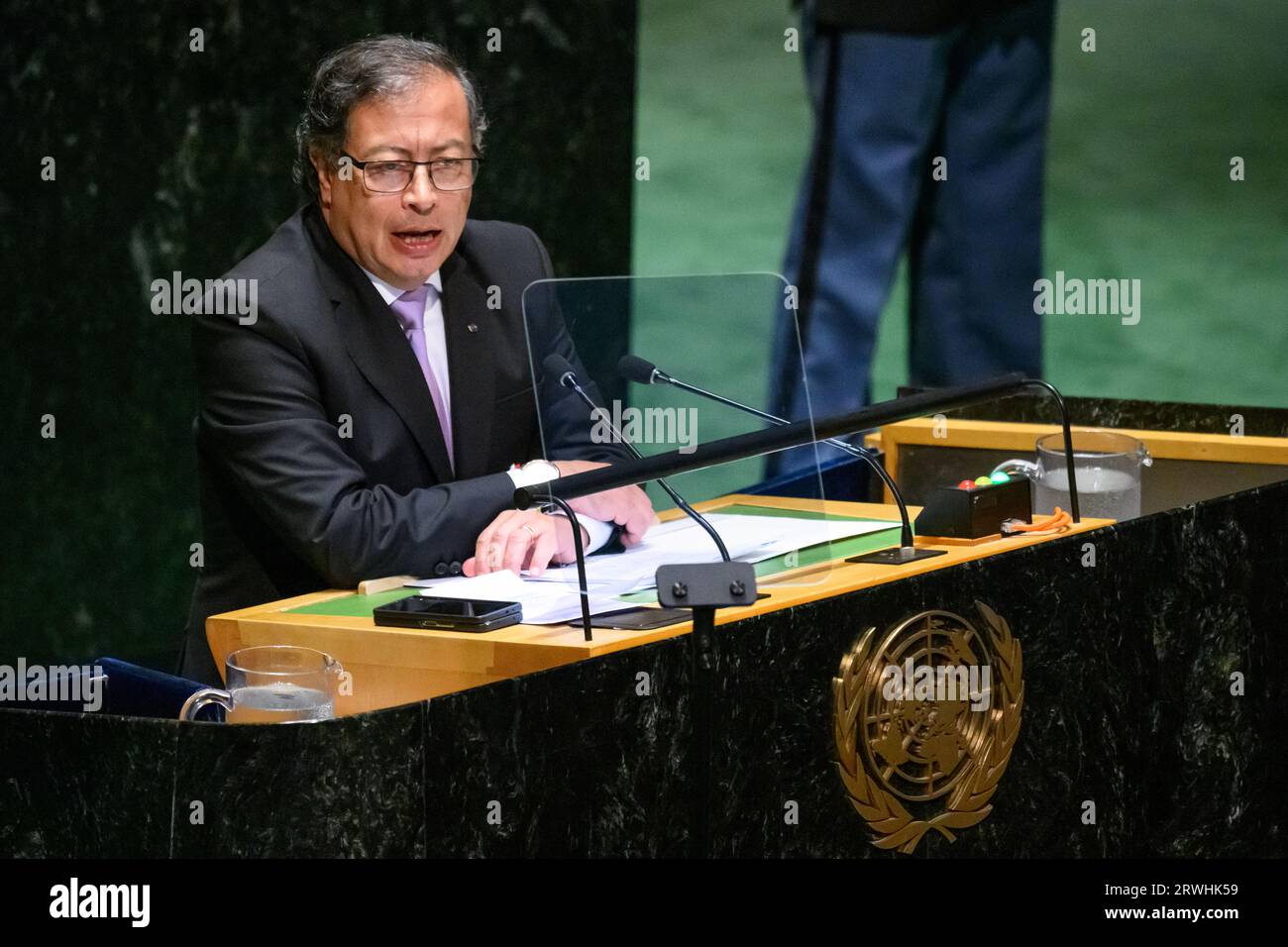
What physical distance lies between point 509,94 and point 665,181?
174cm

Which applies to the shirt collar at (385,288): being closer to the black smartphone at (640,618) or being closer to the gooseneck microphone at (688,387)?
the gooseneck microphone at (688,387)

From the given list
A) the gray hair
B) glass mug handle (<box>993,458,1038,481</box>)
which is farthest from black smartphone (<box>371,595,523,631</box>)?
glass mug handle (<box>993,458,1038,481</box>)

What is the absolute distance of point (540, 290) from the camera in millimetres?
2713

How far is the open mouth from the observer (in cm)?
321

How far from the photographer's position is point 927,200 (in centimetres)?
674

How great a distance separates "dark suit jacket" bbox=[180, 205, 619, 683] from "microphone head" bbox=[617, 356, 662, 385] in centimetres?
44

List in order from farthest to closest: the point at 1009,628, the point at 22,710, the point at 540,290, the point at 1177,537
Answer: the point at 1177,537
the point at 1009,628
the point at 540,290
the point at 22,710

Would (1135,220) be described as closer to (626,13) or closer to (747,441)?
(626,13)

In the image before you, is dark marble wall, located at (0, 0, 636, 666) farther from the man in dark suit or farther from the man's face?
the man's face

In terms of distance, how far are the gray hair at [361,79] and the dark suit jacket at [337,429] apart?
134mm

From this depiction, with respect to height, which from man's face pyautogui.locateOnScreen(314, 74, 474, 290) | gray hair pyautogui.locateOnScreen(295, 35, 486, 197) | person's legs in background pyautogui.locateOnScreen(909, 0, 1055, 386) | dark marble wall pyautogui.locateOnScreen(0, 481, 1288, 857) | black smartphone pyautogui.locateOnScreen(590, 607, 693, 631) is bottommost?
dark marble wall pyautogui.locateOnScreen(0, 481, 1288, 857)

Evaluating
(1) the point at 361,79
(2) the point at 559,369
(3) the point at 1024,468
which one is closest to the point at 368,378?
(1) the point at 361,79

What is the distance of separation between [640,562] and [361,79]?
929 mm
